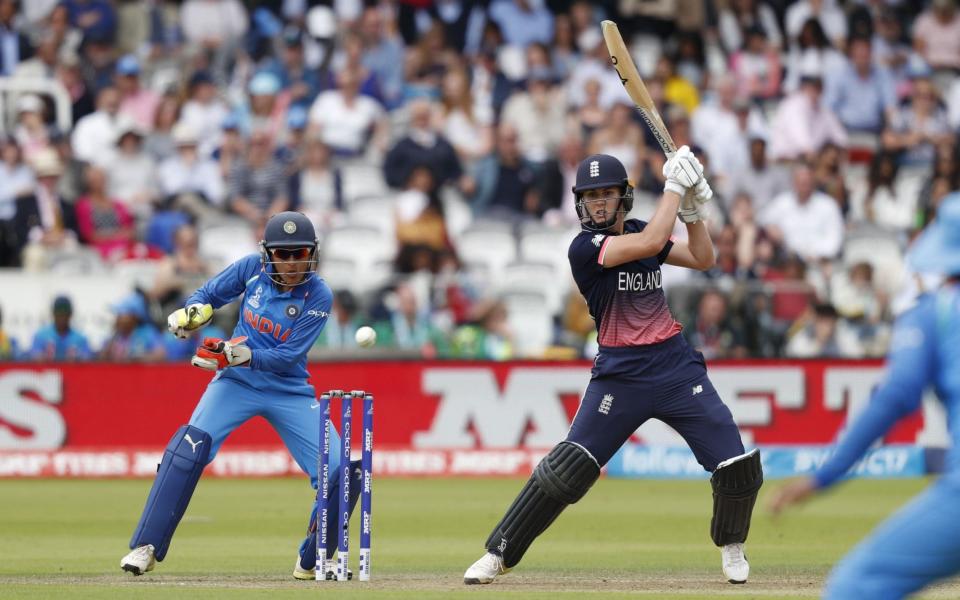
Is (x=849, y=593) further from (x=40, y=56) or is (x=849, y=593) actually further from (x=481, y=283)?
(x=40, y=56)

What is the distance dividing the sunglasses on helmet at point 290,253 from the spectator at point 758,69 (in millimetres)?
12744

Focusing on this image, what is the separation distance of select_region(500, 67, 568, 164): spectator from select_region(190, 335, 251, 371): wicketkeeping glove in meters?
11.3

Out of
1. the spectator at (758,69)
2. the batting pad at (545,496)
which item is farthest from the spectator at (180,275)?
the batting pad at (545,496)

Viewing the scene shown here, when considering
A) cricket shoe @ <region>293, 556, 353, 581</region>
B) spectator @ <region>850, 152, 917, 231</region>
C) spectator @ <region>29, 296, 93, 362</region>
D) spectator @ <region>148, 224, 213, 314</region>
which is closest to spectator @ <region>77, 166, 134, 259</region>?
spectator @ <region>148, 224, 213, 314</region>

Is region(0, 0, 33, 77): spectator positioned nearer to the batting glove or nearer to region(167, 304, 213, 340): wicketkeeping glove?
region(167, 304, 213, 340): wicketkeeping glove

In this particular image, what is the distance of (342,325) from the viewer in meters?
15.7

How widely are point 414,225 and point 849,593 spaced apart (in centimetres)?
1289

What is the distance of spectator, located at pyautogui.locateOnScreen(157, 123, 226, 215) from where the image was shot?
700 inches

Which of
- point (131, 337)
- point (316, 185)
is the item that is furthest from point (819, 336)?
point (131, 337)

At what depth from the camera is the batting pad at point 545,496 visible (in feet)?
26.0

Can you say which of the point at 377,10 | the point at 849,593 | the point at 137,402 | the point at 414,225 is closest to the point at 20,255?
the point at 137,402

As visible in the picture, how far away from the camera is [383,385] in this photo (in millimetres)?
15422

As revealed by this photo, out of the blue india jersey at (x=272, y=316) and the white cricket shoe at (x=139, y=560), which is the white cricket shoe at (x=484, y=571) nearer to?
the blue india jersey at (x=272, y=316)

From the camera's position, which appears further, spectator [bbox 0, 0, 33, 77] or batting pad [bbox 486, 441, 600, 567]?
spectator [bbox 0, 0, 33, 77]
